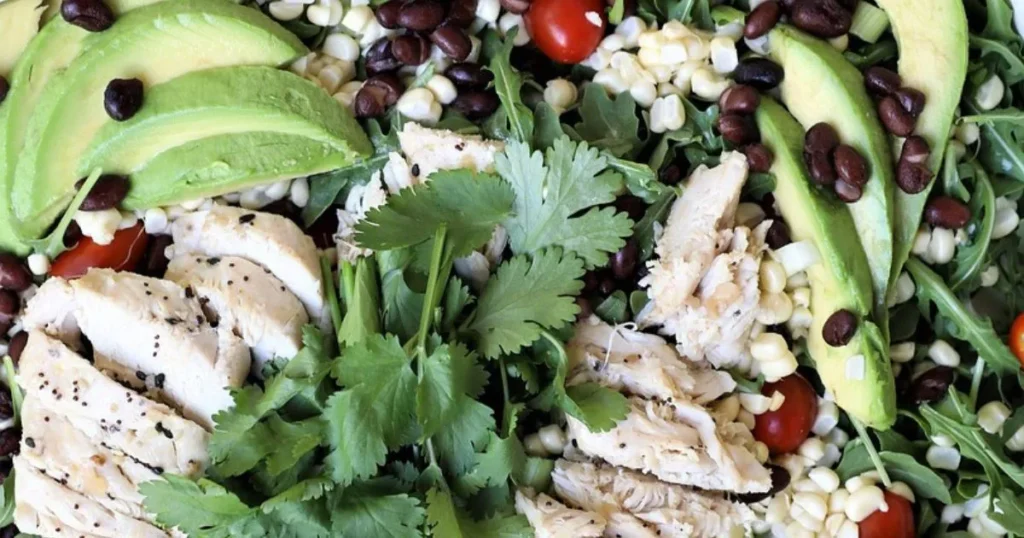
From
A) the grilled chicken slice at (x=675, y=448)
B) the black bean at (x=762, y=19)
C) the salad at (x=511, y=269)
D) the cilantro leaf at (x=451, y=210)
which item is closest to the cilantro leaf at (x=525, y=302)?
the salad at (x=511, y=269)

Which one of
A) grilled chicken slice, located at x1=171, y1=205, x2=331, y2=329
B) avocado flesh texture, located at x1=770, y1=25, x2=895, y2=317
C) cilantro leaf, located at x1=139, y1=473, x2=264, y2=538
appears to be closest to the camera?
cilantro leaf, located at x1=139, y1=473, x2=264, y2=538

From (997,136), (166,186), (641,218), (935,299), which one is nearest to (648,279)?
(641,218)

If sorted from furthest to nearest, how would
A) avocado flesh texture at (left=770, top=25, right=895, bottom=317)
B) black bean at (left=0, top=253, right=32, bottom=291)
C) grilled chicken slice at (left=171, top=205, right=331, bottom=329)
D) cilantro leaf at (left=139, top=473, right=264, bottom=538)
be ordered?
1. black bean at (left=0, top=253, right=32, bottom=291)
2. grilled chicken slice at (left=171, top=205, right=331, bottom=329)
3. avocado flesh texture at (left=770, top=25, right=895, bottom=317)
4. cilantro leaf at (left=139, top=473, right=264, bottom=538)

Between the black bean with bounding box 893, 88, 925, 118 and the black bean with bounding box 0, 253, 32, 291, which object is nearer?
the black bean with bounding box 893, 88, 925, 118

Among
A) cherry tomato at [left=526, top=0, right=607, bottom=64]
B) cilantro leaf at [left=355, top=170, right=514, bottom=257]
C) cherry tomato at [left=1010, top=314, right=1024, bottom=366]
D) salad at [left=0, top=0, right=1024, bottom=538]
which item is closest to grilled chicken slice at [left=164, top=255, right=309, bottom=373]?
salad at [left=0, top=0, right=1024, bottom=538]

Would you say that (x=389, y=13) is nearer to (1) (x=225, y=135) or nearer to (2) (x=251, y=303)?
(1) (x=225, y=135)

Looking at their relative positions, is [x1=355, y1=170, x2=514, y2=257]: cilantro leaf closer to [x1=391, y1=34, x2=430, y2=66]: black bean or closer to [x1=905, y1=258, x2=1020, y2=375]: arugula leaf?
[x1=391, y1=34, x2=430, y2=66]: black bean

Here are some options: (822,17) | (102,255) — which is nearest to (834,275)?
(822,17)
